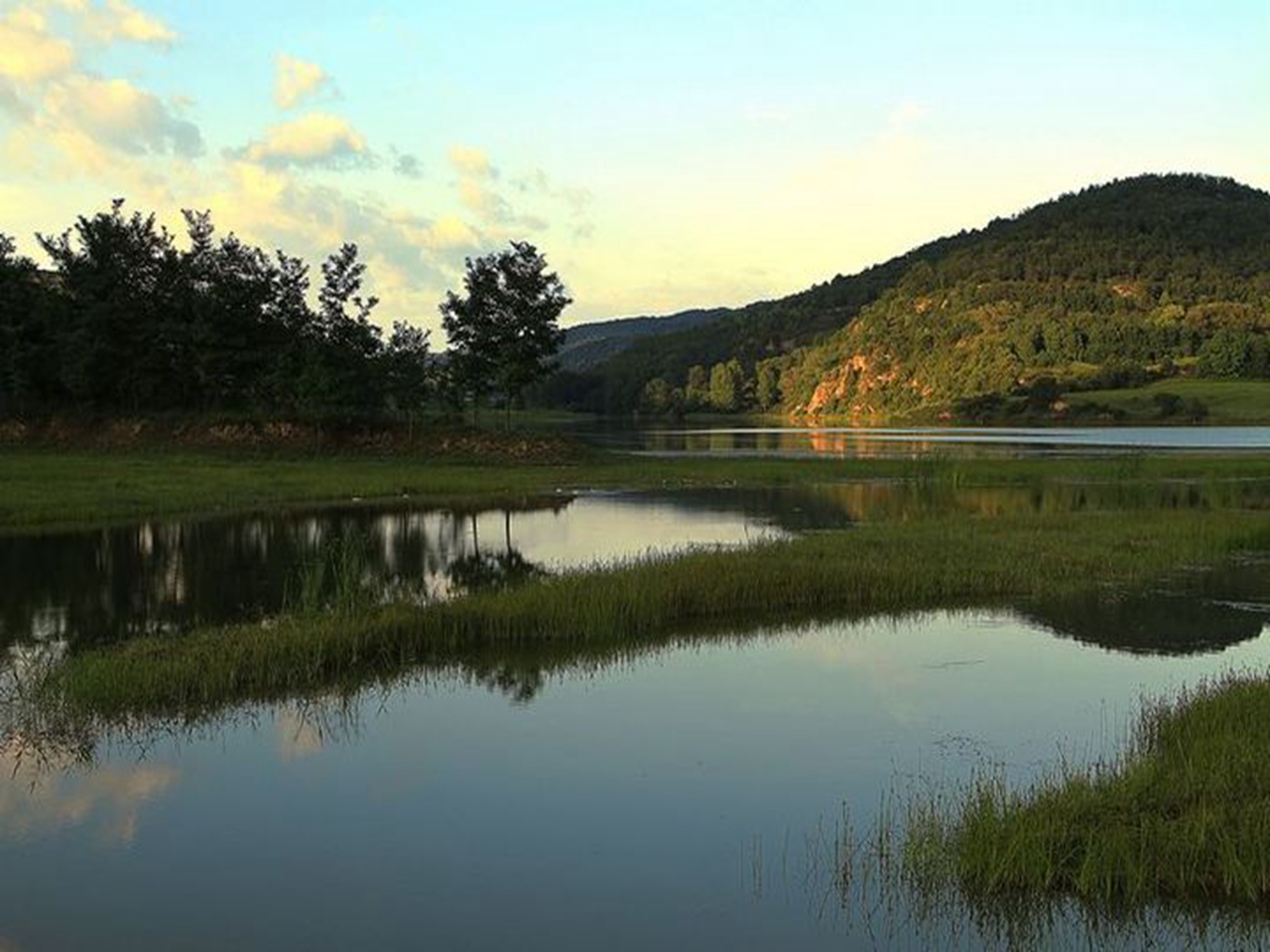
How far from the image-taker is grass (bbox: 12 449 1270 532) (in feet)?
121

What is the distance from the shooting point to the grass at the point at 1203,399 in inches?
5359

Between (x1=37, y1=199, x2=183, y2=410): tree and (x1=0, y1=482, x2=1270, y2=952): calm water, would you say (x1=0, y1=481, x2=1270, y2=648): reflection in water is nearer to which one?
(x1=0, y1=482, x2=1270, y2=952): calm water

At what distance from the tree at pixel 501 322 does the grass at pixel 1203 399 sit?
10240 cm

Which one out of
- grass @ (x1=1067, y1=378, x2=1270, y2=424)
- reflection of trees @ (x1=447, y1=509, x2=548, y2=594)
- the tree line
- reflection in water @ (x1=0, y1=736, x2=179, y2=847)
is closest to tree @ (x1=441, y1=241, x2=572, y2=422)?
the tree line

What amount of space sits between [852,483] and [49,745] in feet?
142

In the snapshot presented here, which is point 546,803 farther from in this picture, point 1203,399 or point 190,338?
point 1203,399

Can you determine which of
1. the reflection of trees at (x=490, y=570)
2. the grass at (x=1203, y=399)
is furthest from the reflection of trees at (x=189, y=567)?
the grass at (x=1203, y=399)

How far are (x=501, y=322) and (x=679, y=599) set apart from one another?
165ft

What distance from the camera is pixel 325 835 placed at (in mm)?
10258

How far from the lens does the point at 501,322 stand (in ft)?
224

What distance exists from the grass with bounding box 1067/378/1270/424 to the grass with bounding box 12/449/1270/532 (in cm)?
8085

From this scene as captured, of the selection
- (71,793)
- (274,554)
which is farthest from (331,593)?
(71,793)

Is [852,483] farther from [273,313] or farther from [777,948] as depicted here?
[777,948]

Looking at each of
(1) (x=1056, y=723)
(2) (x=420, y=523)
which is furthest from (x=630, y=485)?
(1) (x=1056, y=723)
